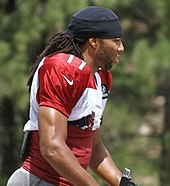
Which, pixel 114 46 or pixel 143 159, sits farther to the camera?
pixel 143 159

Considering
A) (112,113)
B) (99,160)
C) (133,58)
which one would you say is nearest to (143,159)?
(112,113)

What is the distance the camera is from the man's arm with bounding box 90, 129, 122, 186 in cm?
327

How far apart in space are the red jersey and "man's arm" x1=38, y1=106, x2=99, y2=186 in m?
0.04

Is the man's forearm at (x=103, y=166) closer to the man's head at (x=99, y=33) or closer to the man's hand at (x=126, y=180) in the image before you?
the man's hand at (x=126, y=180)

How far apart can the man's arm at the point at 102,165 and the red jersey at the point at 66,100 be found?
0.32 metres

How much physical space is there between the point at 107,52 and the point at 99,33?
9 cm

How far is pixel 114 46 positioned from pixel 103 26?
0.11 metres

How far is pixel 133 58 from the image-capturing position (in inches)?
401

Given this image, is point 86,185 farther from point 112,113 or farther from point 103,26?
point 112,113

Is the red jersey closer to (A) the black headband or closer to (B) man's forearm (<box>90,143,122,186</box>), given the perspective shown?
(A) the black headband

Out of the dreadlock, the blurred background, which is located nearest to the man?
the dreadlock

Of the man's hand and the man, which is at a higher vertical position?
the man

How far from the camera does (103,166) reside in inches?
130

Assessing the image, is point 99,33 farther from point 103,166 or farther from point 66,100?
point 103,166
